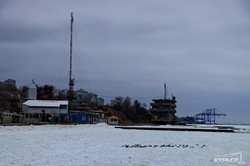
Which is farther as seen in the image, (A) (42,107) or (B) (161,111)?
(B) (161,111)

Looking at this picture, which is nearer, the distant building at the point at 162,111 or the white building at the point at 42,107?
the white building at the point at 42,107

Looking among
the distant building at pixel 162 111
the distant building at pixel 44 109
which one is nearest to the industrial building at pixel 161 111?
the distant building at pixel 162 111

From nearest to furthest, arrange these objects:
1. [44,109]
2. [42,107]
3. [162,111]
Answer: [42,107], [44,109], [162,111]

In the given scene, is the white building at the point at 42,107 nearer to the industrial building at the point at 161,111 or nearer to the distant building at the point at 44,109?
the distant building at the point at 44,109

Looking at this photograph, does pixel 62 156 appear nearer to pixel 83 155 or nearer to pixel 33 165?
pixel 83 155

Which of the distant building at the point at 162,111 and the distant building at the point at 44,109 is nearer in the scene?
the distant building at the point at 44,109

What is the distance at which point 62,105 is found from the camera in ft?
293

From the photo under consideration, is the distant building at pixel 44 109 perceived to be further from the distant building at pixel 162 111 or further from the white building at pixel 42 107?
the distant building at pixel 162 111

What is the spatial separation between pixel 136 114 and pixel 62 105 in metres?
80.7

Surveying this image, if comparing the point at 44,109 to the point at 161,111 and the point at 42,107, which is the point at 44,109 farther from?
the point at 161,111

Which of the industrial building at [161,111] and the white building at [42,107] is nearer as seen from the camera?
the white building at [42,107]

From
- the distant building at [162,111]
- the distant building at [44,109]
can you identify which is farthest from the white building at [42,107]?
the distant building at [162,111]

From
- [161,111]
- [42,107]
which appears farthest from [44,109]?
[161,111]

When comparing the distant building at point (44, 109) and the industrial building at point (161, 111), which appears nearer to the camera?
the distant building at point (44, 109)
